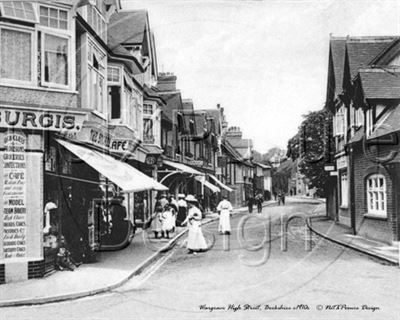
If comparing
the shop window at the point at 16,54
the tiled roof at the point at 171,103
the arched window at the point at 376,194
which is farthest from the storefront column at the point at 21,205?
the tiled roof at the point at 171,103

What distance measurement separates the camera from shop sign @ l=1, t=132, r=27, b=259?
10422mm

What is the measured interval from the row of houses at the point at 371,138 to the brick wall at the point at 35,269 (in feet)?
33.1

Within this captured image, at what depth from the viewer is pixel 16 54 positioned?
10883 mm

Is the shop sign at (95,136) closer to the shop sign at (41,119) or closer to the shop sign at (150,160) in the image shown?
the shop sign at (41,119)

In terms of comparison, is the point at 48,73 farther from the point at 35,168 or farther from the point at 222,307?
the point at 222,307

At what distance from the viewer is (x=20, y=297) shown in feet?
28.6

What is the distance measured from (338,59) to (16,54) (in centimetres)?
1828

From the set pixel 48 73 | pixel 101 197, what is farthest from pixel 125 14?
pixel 48 73

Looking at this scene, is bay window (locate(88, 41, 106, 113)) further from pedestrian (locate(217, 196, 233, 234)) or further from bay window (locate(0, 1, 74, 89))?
pedestrian (locate(217, 196, 233, 234))

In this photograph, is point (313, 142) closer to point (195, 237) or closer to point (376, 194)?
point (376, 194)

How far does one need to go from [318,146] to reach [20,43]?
87.0ft

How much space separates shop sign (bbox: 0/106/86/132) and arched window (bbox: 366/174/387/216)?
417 inches

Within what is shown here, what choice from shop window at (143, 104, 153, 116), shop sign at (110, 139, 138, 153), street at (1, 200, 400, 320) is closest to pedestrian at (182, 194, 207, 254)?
street at (1, 200, 400, 320)

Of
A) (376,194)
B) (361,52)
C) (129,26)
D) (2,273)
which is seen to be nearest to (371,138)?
(376,194)
